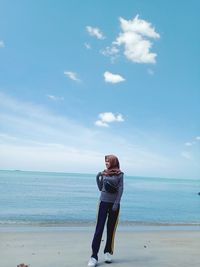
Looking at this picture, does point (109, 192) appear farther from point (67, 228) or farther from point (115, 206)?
point (67, 228)

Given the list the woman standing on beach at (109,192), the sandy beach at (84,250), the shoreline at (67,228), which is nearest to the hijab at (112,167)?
the woman standing on beach at (109,192)

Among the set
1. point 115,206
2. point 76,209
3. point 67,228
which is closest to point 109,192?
→ point 115,206

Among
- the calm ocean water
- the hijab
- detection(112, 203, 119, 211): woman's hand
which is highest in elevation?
the hijab

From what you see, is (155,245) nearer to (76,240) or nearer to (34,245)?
(76,240)

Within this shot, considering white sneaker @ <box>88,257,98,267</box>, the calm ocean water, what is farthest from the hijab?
the calm ocean water

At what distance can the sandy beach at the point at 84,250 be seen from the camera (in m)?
6.53

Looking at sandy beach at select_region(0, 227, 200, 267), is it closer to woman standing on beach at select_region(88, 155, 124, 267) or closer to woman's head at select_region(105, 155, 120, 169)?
woman standing on beach at select_region(88, 155, 124, 267)

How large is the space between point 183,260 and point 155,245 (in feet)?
6.01

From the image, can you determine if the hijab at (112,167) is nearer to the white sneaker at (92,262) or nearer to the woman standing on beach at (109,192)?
the woman standing on beach at (109,192)

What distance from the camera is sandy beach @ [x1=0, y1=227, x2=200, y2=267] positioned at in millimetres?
6527

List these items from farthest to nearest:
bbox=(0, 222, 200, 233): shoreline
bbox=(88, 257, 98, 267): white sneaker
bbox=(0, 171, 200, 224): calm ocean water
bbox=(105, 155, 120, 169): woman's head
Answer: bbox=(0, 171, 200, 224): calm ocean water < bbox=(0, 222, 200, 233): shoreline < bbox=(105, 155, 120, 169): woman's head < bbox=(88, 257, 98, 267): white sneaker

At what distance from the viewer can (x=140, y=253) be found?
755 cm

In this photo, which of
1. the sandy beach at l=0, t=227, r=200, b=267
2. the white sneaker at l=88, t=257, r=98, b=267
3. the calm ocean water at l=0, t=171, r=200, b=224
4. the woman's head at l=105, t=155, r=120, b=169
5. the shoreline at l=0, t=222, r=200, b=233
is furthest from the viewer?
the calm ocean water at l=0, t=171, r=200, b=224

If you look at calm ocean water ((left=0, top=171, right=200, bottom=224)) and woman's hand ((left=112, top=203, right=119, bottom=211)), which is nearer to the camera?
woman's hand ((left=112, top=203, right=119, bottom=211))
